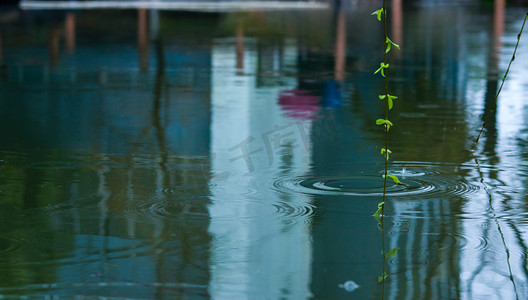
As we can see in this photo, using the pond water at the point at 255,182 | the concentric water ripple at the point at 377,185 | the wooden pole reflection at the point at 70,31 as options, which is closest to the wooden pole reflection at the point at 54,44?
the wooden pole reflection at the point at 70,31

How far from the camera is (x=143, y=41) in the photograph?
14641 millimetres

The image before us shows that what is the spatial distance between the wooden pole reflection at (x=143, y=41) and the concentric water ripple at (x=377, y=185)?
5729mm

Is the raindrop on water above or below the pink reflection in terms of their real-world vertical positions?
below

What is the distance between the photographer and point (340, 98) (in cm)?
809

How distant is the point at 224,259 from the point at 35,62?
26.2 ft

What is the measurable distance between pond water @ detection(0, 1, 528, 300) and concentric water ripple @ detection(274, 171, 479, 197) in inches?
0.8

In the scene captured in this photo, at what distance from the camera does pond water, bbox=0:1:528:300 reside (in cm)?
320

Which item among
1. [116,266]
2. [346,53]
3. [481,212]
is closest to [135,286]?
[116,266]

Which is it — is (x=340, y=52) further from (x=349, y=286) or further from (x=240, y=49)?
(x=349, y=286)

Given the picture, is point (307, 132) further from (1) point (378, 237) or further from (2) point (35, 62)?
(2) point (35, 62)

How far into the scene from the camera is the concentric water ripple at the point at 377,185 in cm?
450

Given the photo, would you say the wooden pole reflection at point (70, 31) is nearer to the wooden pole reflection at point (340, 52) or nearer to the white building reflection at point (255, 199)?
the wooden pole reflection at point (340, 52)

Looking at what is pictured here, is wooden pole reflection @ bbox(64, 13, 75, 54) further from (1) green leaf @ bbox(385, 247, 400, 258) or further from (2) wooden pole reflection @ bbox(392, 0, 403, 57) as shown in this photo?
(1) green leaf @ bbox(385, 247, 400, 258)

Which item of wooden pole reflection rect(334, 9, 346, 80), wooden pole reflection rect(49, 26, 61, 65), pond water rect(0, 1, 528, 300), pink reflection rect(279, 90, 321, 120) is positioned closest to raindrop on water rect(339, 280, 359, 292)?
pond water rect(0, 1, 528, 300)
